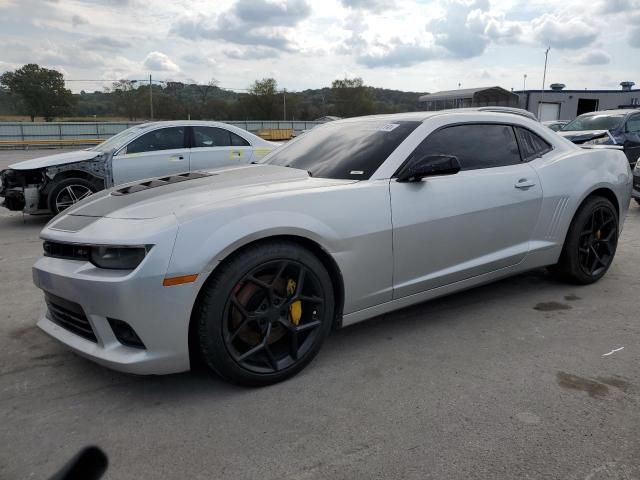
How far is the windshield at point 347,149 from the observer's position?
3.33 m

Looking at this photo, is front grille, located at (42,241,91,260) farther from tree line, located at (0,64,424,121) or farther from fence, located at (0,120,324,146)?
tree line, located at (0,64,424,121)

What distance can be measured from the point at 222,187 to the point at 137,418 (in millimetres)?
1315

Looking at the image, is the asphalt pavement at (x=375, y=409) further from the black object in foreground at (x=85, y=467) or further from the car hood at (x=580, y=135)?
the car hood at (x=580, y=135)

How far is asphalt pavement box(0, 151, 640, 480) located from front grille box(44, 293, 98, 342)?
330 mm

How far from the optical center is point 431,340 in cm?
340

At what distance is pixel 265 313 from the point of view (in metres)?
2.74

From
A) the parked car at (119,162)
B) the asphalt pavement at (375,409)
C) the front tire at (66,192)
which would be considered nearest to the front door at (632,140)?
the parked car at (119,162)

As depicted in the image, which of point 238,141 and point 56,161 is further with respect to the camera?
point 238,141

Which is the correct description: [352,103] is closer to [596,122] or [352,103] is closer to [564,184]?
[596,122]

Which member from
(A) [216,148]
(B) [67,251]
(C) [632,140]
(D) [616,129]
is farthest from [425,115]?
(C) [632,140]

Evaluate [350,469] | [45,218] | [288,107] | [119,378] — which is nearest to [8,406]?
[119,378]

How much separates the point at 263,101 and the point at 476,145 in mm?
31327

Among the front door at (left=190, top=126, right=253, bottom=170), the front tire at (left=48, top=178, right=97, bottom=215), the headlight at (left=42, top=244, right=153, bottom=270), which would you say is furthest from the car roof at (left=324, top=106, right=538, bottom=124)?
the front tire at (left=48, top=178, right=97, bottom=215)

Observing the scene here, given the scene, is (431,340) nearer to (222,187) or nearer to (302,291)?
(302,291)
